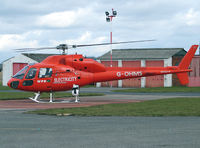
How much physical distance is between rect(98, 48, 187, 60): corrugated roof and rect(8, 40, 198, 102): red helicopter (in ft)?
76.7

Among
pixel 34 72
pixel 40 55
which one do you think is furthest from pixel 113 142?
pixel 40 55

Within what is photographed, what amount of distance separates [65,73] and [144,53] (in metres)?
28.9

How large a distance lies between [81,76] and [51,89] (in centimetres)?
239

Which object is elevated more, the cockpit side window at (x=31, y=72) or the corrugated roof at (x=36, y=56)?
the corrugated roof at (x=36, y=56)

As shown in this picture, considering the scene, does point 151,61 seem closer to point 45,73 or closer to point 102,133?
point 45,73

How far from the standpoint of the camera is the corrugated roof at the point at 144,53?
2007 inches

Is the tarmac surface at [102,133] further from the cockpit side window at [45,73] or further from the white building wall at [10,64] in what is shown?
the white building wall at [10,64]

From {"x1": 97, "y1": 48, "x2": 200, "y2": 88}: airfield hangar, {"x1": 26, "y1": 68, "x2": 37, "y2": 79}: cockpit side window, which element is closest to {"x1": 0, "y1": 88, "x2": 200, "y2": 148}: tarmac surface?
{"x1": 26, "y1": 68, "x2": 37, "y2": 79}: cockpit side window

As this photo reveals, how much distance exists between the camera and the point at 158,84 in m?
49.8

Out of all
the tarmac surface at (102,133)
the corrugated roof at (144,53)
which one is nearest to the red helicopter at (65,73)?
the tarmac surface at (102,133)

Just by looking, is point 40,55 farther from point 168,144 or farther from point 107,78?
point 168,144

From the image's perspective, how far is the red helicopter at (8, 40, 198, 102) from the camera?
1000 inches

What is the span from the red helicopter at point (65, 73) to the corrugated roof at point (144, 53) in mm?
23365

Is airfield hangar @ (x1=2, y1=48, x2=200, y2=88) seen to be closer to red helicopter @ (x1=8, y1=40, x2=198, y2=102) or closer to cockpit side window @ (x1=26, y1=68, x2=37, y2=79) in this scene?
red helicopter @ (x1=8, y1=40, x2=198, y2=102)
